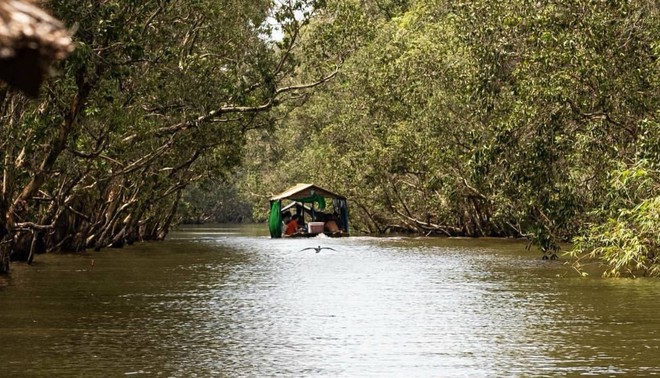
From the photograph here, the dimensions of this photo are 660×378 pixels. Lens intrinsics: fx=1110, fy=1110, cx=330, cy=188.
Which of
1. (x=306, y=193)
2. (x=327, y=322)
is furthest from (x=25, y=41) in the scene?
(x=306, y=193)

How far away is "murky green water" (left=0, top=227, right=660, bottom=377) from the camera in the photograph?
12172 mm

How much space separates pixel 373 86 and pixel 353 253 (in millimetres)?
23029

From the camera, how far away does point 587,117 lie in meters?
28.7

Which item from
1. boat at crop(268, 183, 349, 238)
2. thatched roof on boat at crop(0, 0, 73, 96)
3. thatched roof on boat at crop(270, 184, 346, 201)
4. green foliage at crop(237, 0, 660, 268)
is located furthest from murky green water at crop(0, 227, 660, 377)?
boat at crop(268, 183, 349, 238)

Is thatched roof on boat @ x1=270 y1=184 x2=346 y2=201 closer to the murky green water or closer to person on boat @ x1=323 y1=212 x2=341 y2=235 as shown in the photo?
person on boat @ x1=323 y1=212 x2=341 y2=235

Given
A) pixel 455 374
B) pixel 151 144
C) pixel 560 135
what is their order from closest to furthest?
pixel 455 374
pixel 560 135
pixel 151 144

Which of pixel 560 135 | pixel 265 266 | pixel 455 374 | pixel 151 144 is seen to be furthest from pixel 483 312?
pixel 151 144

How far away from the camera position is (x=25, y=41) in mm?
2582

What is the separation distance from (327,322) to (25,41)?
14.3 meters

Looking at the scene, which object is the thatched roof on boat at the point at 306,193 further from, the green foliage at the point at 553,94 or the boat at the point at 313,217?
the green foliage at the point at 553,94

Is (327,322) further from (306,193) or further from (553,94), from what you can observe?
(306,193)

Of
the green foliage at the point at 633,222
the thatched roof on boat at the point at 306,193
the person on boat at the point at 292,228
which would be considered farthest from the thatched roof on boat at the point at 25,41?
the person on boat at the point at 292,228

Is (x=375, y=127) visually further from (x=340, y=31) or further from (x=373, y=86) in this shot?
(x=340, y=31)

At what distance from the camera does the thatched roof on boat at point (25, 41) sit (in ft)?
8.41
